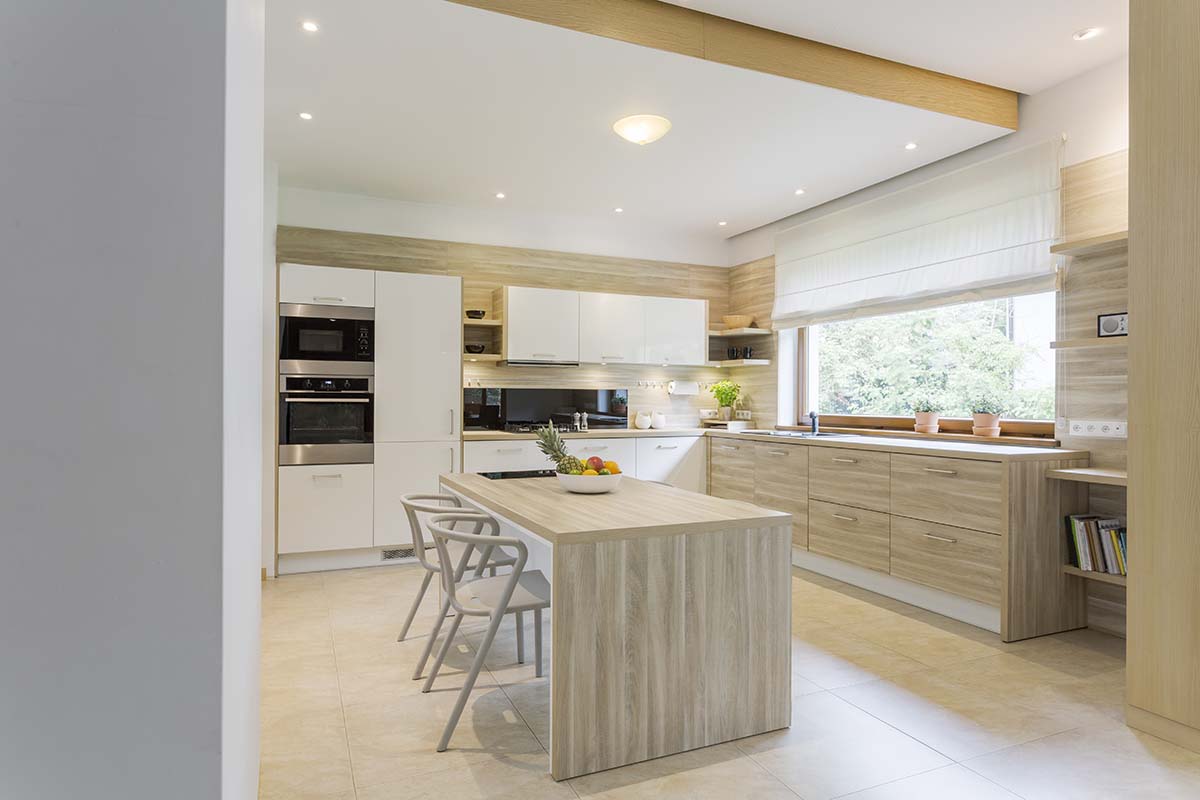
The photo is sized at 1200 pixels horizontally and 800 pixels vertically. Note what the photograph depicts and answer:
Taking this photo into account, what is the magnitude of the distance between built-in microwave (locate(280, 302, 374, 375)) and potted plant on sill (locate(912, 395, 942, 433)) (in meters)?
3.77

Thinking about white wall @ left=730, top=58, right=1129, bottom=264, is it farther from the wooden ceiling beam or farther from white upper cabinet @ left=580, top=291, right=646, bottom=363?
white upper cabinet @ left=580, top=291, right=646, bottom=363

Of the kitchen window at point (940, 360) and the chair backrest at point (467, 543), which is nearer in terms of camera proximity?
the chair backrest at point (467, 543)

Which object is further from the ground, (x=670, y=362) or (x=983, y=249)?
(x=983, y=249)

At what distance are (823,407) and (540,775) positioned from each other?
4.26 metres

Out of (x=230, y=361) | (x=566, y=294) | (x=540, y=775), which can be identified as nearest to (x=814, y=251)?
(x=566, y=294)

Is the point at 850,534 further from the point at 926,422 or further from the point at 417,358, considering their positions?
the point at 417,358

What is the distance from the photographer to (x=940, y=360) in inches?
178

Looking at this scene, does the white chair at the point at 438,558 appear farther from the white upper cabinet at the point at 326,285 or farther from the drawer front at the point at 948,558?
the drawer front at the point at 948,558

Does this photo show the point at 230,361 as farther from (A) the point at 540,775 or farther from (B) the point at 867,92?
(B) the point at 867,92

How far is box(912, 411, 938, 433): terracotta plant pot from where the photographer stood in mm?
4422

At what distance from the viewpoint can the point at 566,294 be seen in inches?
216

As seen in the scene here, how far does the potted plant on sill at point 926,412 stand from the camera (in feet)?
14.5

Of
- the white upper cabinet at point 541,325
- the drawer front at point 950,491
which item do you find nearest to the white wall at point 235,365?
the drawer front at point 950,491

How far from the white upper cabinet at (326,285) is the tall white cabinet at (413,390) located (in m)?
0.09
